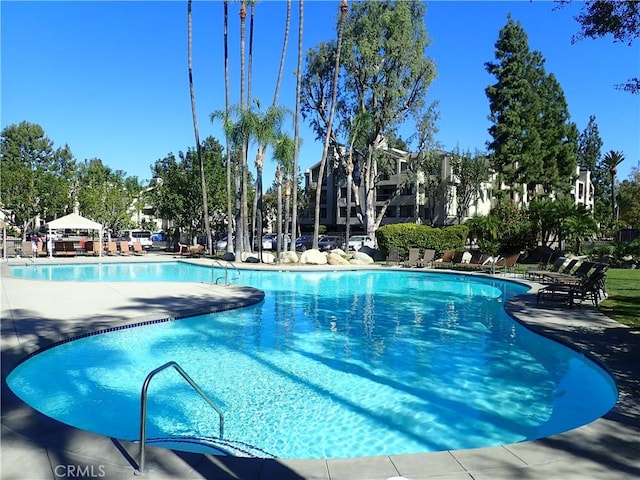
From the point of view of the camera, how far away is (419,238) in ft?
87.6

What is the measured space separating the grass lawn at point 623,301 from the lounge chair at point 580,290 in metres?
0.40

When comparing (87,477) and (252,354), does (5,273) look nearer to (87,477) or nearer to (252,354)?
(252,354)

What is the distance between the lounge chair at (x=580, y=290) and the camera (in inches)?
461

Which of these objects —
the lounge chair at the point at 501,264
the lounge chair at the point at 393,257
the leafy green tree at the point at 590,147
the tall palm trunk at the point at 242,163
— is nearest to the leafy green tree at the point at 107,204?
the tall palm trunk at the point at 242,163

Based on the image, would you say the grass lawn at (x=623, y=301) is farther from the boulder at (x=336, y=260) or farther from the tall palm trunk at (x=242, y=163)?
the tall palm trunk at (x=242, y=163)

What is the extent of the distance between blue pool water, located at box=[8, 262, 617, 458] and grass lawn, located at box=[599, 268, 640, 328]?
88.2 inches

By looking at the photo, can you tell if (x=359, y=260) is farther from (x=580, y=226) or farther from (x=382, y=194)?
(x=382, y=194)

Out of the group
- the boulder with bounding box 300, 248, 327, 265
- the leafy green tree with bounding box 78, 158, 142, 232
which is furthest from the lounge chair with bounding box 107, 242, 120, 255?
the boulder with bounding box 300, 248, 327, 265

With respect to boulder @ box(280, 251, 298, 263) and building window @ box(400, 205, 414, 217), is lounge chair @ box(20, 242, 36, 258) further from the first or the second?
building window @ box(400, 205, 414, 217)

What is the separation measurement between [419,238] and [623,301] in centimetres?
1445

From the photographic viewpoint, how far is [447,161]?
49000 millimetres

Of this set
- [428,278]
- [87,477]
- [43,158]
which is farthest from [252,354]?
[43,158]

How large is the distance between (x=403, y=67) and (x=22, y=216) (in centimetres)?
3444

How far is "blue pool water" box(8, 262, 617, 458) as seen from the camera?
5621 mm
